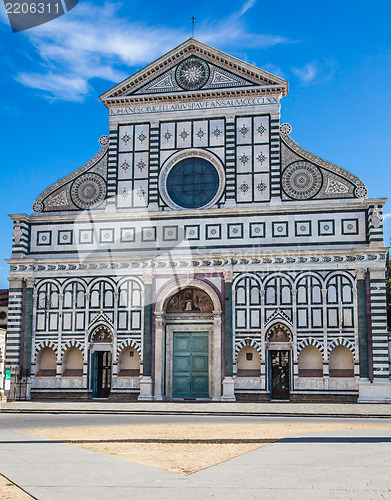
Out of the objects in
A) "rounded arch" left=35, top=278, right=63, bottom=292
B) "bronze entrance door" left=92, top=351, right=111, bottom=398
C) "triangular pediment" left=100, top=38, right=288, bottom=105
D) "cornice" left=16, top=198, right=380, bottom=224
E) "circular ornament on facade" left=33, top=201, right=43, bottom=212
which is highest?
"triangular pediment" left=100, top=38, right=288, bottom=105

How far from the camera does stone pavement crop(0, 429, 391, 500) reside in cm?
979

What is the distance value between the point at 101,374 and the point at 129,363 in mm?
1614

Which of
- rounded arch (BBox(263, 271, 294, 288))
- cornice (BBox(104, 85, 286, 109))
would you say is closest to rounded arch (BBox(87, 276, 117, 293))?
rounded arch (BBox(263, 271, 294, 288))

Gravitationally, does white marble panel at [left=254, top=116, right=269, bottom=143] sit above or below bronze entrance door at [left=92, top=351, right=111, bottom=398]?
above

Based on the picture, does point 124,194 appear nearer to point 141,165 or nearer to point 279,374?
point 141,165

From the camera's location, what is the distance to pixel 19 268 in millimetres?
33812

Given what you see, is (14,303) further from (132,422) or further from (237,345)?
(132,422)

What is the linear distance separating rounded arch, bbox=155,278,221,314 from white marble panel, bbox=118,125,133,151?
750cm

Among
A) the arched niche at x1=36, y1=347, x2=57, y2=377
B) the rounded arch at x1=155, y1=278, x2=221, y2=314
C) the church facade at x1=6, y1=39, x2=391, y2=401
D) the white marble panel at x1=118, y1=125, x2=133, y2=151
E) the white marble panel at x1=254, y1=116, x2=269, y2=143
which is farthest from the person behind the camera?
the white marble panel at x1=118, y1=125, x2=133, y2=151

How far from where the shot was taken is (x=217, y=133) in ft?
110

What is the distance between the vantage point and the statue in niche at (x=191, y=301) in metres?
32.7

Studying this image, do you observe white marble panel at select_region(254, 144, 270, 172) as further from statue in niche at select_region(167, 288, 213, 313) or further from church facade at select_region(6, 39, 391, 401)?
statue in niche at select_region(167, 288, 213, 313)

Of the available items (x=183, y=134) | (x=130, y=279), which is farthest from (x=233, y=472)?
(x=183, y=134)

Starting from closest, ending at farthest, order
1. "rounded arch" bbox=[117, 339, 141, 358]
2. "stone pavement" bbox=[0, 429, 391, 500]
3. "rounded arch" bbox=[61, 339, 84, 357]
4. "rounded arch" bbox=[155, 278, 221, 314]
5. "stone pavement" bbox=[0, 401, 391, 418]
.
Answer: "stone pavement" bbox=[0, 429, 391, 500] < "stone pavement" bbox=[0, 401, 391, 418] < "rounded arch" bbox=[155, 278, 221, 314] < "rounded arch" bbox=[117, 339, 141, 358] < "rounded arch" bbox=[61, 339, 84, 357]
